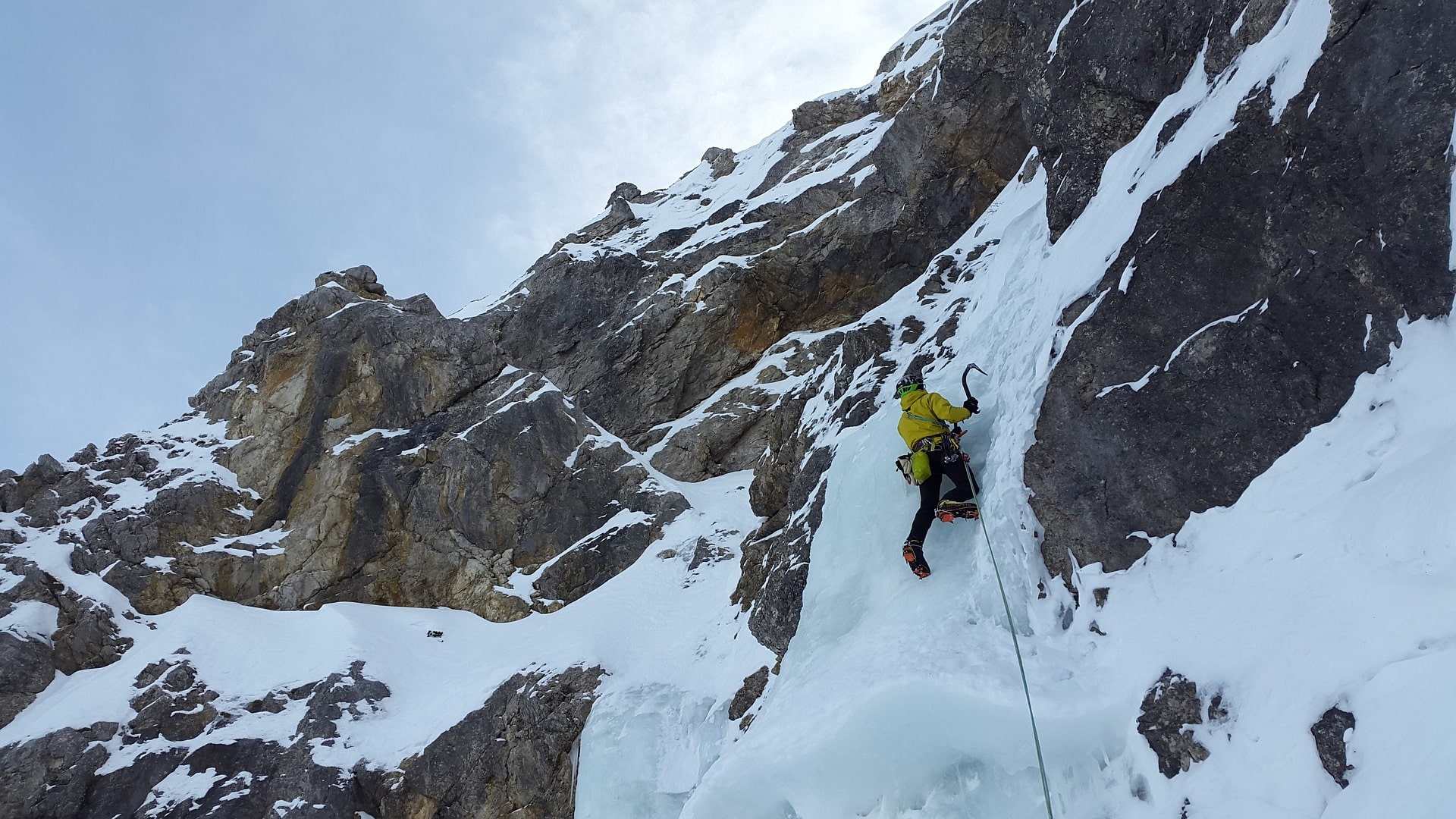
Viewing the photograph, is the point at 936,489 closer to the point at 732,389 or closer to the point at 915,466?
the point at 915,466

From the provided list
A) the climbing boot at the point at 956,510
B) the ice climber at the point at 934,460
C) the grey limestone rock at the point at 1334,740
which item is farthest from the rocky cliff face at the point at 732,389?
the grey limestone rock at the point at 1334,740

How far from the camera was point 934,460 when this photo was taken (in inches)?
271

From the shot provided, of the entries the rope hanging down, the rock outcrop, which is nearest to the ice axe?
the rope hanging down

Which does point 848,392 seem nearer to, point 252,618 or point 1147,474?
Answer: point 1147,474

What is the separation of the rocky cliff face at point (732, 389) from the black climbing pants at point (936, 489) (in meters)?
0.75

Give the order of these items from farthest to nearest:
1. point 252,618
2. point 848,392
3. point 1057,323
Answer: point 252,618, point 848,392, point 1057,323

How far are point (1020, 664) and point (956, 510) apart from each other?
6.51 ft

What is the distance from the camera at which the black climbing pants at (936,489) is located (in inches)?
263

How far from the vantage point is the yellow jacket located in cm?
702

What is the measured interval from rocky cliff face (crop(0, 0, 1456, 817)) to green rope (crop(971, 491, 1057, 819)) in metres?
0.42

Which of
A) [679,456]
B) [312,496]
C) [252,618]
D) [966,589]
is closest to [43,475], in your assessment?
[312,496]

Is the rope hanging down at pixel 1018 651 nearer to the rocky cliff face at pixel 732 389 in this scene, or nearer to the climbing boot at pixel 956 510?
the climbing boot at pixel 956 510

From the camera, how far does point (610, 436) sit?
18.0 m

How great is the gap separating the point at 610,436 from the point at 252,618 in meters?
7.43
